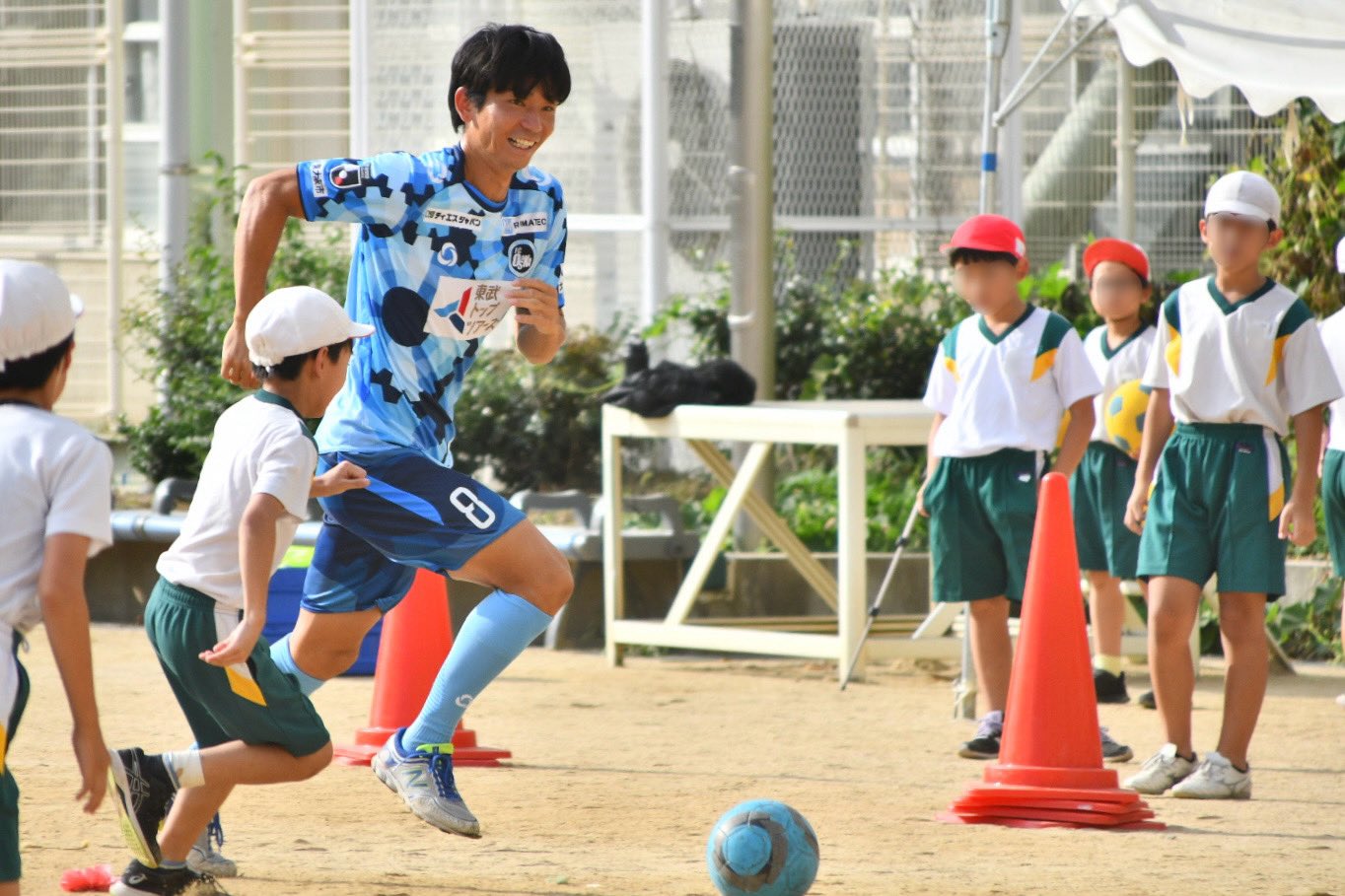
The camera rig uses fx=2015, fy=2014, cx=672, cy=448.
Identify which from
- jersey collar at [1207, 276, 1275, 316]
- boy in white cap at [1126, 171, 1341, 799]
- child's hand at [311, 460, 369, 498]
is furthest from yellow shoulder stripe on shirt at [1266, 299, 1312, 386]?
child's hand at [311, 460, 369, 498]

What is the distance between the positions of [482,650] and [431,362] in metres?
0.76

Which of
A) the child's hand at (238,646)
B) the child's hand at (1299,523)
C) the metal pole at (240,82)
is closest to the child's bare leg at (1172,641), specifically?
the child's hand at (1299,523)

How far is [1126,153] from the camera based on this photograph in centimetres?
1266

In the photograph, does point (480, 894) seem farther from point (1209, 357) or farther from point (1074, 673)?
point (1209, 357)

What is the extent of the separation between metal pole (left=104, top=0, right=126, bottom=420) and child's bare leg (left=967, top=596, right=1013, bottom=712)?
8.00m

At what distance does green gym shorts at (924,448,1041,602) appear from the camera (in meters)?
7.05

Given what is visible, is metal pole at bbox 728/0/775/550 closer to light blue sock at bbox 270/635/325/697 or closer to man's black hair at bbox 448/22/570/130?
light blue sock at bbox 270/635/325/697

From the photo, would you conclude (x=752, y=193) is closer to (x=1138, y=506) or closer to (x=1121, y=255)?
(x=1121, y=255)

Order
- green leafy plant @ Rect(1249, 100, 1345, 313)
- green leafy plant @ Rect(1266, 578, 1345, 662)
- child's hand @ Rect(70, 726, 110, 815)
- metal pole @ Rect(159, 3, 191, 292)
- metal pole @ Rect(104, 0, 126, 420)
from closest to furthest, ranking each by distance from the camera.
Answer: child's hand @ Rect(70, 726, 110, 815) < green leafy plant @ Rect(1266, 578, 1345, 662) < green leafy plant @ Rect(1249, 100, 1345, 313) < metal pole @ Rect(159, 3, 191, 292) < metal pole @ Rect(104, 0, 126, 420)

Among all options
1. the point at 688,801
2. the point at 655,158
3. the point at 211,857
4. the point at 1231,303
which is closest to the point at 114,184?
the point at 655,158

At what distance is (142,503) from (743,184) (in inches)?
162

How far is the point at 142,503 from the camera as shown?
12.0 m

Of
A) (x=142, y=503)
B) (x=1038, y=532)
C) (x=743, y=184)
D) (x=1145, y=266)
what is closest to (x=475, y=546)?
(x=1038, y=532)

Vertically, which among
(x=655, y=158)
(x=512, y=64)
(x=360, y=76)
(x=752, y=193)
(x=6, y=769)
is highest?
(x=360, y=76)
